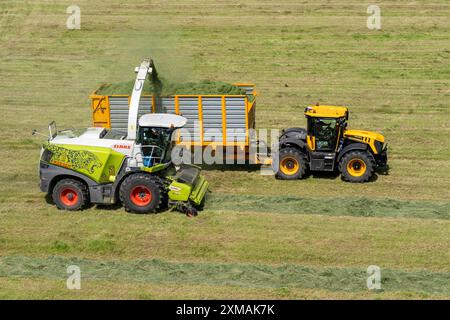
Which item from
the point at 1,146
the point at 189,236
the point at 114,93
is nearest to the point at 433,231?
the point at 189,236

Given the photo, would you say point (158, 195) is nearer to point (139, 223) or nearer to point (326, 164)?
point (139, 223)

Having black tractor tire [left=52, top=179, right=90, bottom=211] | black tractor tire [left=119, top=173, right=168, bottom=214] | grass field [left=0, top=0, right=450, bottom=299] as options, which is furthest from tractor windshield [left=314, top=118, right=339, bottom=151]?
black tractor tire [left=52, top=179, right=90, bottom=211]

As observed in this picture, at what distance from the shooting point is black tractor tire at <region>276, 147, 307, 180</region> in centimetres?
1809

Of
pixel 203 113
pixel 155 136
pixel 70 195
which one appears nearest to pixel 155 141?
pixel 155 136

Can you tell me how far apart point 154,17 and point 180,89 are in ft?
55.3

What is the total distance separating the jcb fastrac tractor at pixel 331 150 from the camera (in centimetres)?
1778

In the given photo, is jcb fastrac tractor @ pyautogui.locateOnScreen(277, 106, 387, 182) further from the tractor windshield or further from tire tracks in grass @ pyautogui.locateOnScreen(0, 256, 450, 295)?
tire tracks in grass @ pyautogui.locateOnScreen(0, 256, 450, 295)

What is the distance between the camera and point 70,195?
16.1 meters

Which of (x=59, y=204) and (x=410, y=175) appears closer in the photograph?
(x=59, y=204)

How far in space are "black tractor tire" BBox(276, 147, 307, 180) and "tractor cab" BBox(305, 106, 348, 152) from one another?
1.35 ft

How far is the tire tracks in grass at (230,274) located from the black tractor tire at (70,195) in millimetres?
2467

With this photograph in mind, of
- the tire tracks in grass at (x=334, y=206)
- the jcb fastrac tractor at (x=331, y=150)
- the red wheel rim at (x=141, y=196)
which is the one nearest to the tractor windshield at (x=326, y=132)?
the jcb fastrac tractor at (x=331, y=150)

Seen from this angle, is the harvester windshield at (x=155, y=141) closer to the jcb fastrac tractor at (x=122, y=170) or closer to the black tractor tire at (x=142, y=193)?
the jcb fastrac tractor at (x=122, y=170)

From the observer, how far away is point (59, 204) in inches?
634
